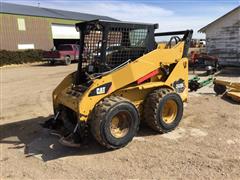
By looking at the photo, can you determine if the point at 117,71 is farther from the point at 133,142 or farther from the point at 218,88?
the point at 218,88

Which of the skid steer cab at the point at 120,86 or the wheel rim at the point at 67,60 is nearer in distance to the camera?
the skid steer cab at the point at 120,86

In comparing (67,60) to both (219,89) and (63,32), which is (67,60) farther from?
(219,89)

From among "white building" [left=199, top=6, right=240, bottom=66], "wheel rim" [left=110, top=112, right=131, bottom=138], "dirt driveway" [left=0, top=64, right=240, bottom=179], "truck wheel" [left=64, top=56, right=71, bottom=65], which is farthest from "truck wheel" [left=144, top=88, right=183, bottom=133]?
"truck wheel" [left=64, top=56, right=71, bottom=65]

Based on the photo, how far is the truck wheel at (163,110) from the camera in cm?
653

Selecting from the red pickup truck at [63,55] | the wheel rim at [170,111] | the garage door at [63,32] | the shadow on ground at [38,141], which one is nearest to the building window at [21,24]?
the garage door at [63,32]

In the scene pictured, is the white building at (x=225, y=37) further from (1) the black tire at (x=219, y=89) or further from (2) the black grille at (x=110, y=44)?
(2) the black grille at (x=110, y=44)

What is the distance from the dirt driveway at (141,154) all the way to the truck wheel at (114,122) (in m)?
0.22

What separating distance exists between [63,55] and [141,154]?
21.1m

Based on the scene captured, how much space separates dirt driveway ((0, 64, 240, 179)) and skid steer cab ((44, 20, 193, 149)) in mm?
303

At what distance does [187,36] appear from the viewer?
7.59m

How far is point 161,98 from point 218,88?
457 cm

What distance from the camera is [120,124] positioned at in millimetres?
6168

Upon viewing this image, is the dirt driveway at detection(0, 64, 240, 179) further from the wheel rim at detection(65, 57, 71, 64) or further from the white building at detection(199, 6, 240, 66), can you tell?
the wheel rim at detection(65, 57, 71, 64)

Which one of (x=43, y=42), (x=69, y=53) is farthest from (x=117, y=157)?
(x=43, y=42)
